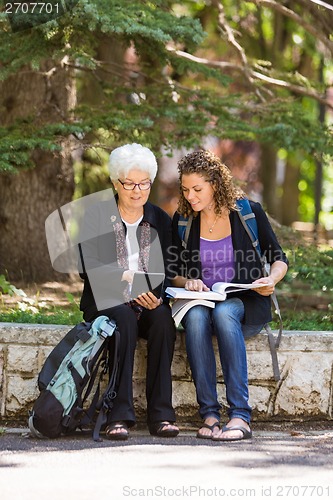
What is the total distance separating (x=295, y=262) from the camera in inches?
259

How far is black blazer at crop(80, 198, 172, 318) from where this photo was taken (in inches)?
185

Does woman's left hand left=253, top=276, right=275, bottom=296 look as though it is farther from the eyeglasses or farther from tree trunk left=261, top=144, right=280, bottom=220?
tree trunk left=261, top=144, right=280, bottom=220

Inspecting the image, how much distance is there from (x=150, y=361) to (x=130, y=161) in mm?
1050

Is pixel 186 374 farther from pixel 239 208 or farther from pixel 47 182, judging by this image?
pixel 47 182

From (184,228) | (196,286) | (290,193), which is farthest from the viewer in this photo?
(290,193)

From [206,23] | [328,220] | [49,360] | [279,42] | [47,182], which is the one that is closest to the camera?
[49,360]

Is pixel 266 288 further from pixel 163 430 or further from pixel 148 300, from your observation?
pixel 163 430

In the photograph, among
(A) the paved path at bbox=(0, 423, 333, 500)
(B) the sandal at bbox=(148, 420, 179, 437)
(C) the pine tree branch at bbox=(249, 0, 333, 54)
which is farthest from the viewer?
(C) the pine tree branch at bbox=(249, 0, 333, 54)

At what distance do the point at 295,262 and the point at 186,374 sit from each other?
1858mm

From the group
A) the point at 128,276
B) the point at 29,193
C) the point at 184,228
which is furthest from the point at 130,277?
the point at 29,193

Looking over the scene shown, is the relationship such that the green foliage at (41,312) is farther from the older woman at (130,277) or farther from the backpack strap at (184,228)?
the backpack strap at (184,228)

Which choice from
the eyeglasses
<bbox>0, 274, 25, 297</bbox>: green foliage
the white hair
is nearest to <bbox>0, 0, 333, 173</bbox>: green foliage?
<bbox>0, 274, 25, 297</bbox>: green foliage

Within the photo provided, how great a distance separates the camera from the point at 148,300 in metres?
4.63

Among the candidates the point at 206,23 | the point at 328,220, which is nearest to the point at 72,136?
the point at 206,23
